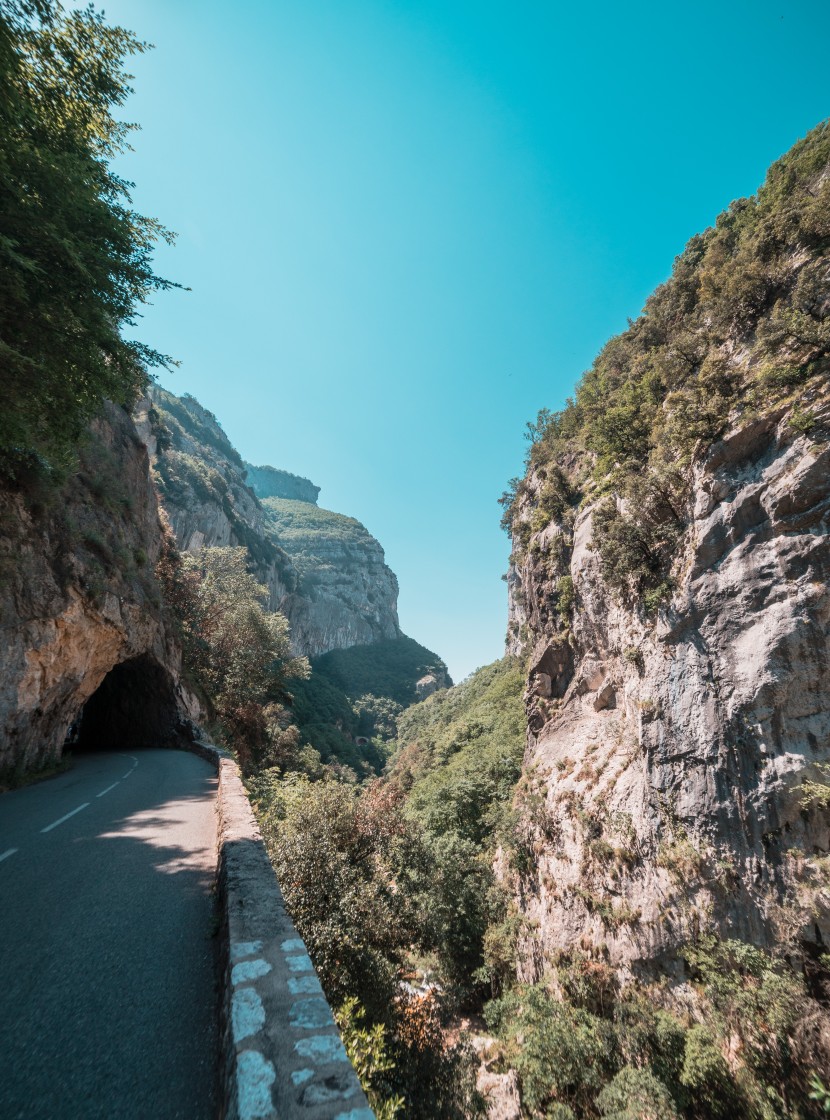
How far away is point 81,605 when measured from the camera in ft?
41.9

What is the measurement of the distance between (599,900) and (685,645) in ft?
24.0

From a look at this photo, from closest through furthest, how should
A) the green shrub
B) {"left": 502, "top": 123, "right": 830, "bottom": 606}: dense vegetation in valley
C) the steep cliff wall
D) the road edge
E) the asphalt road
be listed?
1. the road edge
2. the asphalt road
3. the green shrub
4. the steep cliff wall
5. {"left": 502, "top": 123, "right": 830, "bottom": 606}: dense vegetation in valley

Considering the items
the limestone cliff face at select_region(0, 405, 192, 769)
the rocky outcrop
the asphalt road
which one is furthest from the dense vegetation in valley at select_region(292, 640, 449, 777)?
the rocky outcrop

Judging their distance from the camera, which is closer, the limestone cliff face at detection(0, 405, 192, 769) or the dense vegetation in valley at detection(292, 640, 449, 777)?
the limestone cliff face at detection(0, 405, 192, 769)

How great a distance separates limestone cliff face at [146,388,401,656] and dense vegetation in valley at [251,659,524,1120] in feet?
150

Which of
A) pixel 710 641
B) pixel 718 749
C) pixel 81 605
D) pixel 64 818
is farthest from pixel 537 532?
pixel 64 818

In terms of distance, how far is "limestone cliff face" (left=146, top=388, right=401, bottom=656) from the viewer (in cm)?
5528

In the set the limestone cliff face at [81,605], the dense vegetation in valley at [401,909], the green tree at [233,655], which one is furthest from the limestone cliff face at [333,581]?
the dense vegetation in valley at [401,909]

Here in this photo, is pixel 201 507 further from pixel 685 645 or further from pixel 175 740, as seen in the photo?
pixel 685 645

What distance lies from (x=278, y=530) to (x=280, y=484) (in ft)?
136

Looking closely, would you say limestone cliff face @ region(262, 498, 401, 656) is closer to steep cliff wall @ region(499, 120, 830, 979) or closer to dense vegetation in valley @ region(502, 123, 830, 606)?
steep cliff wall @ region(499, 120, 830, 979)

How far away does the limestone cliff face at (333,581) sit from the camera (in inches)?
Answer: 3875

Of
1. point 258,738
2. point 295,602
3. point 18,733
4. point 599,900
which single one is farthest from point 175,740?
point 295,602

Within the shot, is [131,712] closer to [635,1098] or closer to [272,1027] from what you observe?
[635,1098]
